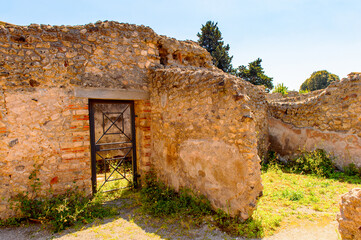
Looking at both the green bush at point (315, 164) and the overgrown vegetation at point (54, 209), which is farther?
the green bush at point (315, 164)

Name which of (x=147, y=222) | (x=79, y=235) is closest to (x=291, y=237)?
Result: (x=147, y=222)

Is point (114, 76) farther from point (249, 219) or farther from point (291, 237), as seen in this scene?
point (291, 237)

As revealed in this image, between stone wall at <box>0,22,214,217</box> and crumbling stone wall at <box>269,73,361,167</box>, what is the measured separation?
4.97 metres

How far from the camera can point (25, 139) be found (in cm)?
400

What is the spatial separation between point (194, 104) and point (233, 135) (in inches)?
39.3

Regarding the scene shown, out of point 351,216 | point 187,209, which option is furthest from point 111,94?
point 351,216

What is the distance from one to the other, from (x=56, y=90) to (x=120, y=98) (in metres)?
1.22

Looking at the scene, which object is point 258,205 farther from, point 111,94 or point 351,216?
point 111,94

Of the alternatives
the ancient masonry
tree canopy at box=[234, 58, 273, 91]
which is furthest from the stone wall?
tree canopy at box=[234, 58, 273, 91]

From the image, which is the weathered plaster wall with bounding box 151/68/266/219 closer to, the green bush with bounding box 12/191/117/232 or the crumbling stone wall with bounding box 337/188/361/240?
the crumbling stone wall with bounding box 337/188/361/240

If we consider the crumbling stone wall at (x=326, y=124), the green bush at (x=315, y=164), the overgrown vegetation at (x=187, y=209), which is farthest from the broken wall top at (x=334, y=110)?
the overgrown vegetation at (x=187, y=209)

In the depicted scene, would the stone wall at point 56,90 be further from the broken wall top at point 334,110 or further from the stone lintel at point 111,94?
the broken wall top at point 334,110

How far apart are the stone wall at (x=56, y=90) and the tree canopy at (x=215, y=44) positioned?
15190mm

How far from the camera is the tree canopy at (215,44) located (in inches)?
761
